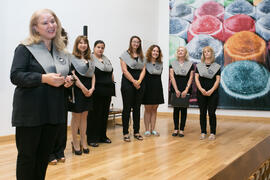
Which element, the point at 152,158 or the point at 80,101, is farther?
the point at 80,101

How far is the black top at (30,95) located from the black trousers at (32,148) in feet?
0.23

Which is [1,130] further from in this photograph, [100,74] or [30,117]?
[30,117]

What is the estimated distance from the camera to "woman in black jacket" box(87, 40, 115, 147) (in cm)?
417

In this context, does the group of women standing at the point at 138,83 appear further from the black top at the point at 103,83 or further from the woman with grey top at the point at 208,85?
the woman with grey top at the point at 208,85

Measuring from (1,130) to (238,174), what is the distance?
13.6ft

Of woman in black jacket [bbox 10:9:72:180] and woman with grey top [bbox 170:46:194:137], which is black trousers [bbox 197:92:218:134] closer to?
woman with grey top [bbox 170:46:194:137]

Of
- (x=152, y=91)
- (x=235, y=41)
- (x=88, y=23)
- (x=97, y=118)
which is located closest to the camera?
(x=97, y=118)

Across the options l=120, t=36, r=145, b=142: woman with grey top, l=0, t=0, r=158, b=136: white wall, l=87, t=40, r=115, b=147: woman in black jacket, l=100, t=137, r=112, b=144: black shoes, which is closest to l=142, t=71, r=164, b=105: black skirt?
l=120, t=36, r=145, b=142: woman with grey top

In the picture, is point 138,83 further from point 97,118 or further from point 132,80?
point 97,118

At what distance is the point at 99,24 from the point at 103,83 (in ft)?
7.58

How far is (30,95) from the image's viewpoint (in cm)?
182

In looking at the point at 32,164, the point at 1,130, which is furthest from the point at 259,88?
the point at 32,164

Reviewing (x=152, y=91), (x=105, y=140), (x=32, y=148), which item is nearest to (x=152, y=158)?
(x=105, y=140)

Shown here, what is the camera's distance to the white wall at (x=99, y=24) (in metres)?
4.40
